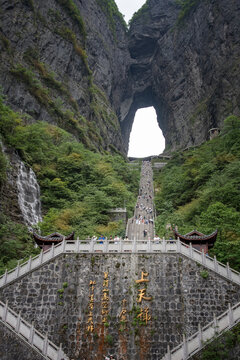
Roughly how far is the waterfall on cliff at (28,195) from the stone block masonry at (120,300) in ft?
28.7

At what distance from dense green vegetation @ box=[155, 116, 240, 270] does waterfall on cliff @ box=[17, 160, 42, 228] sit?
1009 cm

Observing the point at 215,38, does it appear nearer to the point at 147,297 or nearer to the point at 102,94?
the point at 102,94

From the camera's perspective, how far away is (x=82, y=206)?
1121 inches

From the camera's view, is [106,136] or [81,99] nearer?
[81,99]

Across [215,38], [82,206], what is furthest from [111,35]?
[82,206]

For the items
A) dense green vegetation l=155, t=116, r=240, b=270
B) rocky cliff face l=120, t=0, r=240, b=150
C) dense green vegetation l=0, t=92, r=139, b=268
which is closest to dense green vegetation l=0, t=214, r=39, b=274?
dense green vegetation l=0, t=92, r=139, b=268

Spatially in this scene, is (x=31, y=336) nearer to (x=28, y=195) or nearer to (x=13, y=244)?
(x=13, y=244)

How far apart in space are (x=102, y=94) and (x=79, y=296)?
58.5 metres

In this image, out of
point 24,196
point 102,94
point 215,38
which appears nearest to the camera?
point 24,196

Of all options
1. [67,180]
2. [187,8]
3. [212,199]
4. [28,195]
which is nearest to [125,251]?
[212,199]

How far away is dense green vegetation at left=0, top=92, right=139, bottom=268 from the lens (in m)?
25.8

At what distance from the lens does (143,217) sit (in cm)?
3155

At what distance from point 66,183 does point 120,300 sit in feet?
58.6

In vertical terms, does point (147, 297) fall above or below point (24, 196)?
below
